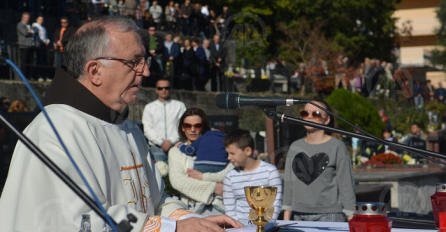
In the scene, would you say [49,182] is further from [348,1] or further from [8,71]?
[348,1]

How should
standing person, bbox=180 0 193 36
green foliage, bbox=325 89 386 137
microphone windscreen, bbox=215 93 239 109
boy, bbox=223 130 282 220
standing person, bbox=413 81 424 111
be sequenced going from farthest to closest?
standing person, bbox=413 81 424 111, standing person, bbox=180 0 193 36, green foliage, bbox=325 89 386 137, boy, bbox=223 130 282 220, microphone windscreen, bbox=215 93 239 109

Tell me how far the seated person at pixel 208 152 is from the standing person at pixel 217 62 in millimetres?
11153

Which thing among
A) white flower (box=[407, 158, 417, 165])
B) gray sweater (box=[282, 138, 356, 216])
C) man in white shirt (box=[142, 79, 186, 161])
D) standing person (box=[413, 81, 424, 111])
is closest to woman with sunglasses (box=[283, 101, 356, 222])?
gray sweater (box=[282, 138, 356, 216])

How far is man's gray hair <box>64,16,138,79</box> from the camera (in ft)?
9.57

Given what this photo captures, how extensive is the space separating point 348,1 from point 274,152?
26.0 metres

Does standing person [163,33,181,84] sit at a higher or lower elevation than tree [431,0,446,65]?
lower

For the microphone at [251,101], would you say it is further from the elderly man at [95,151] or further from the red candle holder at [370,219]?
the red candle holder at [370,219]

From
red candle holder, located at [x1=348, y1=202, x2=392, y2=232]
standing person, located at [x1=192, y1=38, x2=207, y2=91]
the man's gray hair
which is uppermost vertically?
standing person, located at [x1=192, y1=38, x2=207, y2=91]

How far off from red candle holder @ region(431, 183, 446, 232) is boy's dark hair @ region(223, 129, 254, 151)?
2.47 meters

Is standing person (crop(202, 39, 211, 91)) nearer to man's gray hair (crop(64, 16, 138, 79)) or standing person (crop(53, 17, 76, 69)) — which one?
standing person (crop(53, 17, 76, 69))

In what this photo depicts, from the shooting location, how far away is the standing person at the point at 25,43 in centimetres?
1323

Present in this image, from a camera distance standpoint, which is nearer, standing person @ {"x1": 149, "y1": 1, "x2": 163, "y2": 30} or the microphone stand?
the microphone stand

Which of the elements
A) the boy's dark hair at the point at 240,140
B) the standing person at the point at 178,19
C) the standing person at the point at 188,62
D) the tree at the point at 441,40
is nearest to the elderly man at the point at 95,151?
the boy's dark hair at the point at 240,140

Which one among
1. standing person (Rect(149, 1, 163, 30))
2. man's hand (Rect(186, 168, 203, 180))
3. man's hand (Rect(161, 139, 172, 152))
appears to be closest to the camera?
man's hand (Rect(186, 168, 203, 180))
